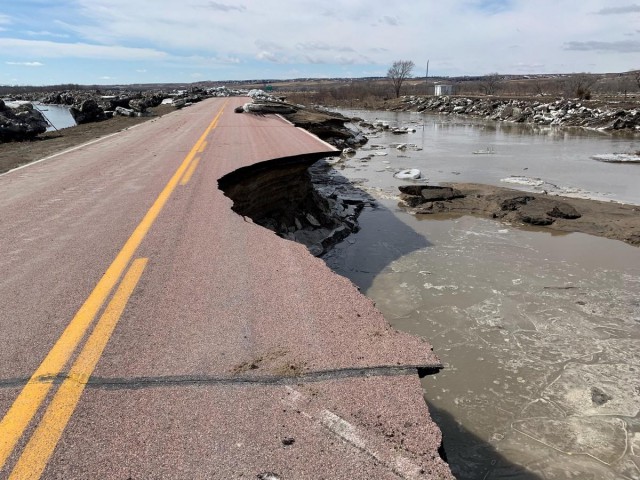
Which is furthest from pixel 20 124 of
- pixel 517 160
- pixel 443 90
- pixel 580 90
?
pixel 443 90

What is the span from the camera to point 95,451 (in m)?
2.20

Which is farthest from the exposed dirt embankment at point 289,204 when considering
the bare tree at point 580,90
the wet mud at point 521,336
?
the bare tree at point 580,90

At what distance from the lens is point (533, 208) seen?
12.8 m

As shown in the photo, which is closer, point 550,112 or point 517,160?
point 517,160

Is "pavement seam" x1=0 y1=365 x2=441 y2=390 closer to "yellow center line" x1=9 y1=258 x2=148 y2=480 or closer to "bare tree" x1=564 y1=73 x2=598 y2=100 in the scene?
"yellow center line" x1=9 y1=258 x2=148 y2=480

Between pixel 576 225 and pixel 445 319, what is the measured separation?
6.87 metres

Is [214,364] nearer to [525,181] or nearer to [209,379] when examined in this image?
[209,379]

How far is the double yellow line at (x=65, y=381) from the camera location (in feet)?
7.18

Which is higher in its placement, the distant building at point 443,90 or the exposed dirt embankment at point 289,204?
the distant building at point 443,90

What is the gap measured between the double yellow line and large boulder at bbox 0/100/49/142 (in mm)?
17177

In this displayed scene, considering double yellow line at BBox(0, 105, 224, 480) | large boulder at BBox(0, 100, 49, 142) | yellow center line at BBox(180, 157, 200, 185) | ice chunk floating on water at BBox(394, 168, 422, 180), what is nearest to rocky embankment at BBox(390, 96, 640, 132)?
ice chunk floating on water at BBox(394, 168, 422, 180)

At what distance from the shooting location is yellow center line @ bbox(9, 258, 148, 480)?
211 centimetres

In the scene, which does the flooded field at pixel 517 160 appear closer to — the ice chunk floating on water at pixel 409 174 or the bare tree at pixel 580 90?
the ice chunk floating on water at pixel 409 174

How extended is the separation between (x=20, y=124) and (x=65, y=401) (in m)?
19.7
